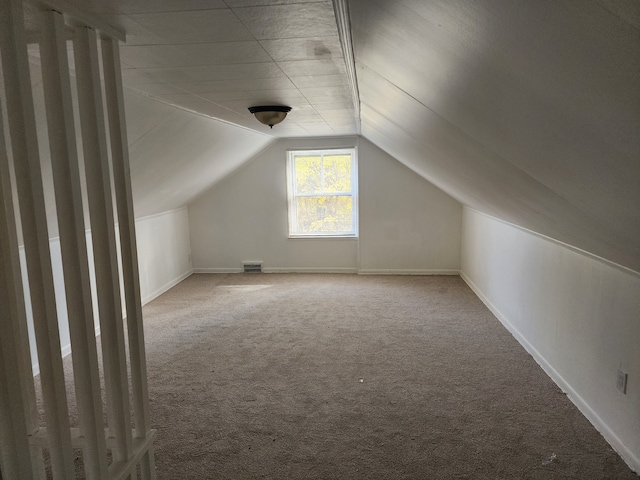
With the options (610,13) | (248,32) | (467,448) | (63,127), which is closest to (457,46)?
(610,13)

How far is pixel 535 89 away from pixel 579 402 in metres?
2.38

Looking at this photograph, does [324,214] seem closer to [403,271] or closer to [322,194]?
[322,194]

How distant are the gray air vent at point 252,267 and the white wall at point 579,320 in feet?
10.8

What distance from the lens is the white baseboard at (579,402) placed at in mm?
2178

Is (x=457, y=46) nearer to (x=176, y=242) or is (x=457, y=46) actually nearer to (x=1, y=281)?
(x=1, y=281)

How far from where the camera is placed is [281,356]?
3535 millimetres

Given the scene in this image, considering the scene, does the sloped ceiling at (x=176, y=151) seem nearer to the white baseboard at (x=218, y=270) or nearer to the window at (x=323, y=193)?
the window at (x=323, y=193)

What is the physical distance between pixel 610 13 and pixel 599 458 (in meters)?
2.33

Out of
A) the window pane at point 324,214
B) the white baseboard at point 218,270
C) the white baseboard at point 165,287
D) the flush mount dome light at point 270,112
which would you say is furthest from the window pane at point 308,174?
the flush mount dome light at point 270,112

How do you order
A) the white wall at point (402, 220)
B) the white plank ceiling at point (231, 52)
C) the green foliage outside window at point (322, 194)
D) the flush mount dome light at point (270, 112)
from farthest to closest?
1. the green foliage outside window at point (322, 194)
2. the white wall at point (402, 220)
3. the flush mount dome light at point (270, 112)
4. the white plank ceiling at point (231, 52)

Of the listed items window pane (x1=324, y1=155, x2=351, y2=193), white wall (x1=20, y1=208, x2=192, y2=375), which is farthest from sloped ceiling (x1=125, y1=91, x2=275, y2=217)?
window pane (x1=324, y1=155, x2=351, y2=193)

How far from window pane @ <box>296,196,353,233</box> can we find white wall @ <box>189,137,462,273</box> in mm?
197

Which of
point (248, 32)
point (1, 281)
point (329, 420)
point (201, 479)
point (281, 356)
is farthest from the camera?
point (281, 356)

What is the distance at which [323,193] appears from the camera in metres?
6.28
